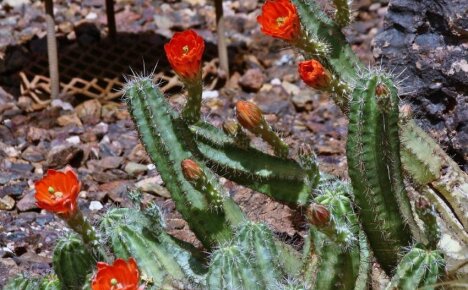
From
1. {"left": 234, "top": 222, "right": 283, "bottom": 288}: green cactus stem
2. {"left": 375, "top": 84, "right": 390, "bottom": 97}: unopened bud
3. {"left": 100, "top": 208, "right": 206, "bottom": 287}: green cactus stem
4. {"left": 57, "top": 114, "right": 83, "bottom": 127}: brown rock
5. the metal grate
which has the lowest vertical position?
the metal grate

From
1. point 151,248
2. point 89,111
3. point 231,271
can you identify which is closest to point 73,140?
point 89,111

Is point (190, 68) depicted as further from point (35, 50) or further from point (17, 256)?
point (35, 50)

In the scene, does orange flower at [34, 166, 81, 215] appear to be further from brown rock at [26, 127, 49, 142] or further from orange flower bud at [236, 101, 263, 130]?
brown rock at [26, 127, 49, 142]

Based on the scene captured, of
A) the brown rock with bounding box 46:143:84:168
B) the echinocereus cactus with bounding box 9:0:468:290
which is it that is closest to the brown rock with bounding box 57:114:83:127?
the brown rock with bounding box 46:143:84:168

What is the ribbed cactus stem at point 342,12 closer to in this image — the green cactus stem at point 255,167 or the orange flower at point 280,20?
the orange flower at point 280,20

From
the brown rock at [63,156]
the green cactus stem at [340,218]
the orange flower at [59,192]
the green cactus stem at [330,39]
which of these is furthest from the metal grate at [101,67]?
the green cactus stem at [340,218]

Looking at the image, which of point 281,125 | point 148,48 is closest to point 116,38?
point 148,48
